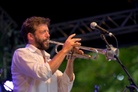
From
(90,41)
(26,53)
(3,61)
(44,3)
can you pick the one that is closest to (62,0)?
(44,3)

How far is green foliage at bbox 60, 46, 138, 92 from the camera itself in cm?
782

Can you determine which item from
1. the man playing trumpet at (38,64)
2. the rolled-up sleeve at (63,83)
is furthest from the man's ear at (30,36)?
the rolled-up sleeve at (63,83)

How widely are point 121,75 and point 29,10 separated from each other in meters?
2.50

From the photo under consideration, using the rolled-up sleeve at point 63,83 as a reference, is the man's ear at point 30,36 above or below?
above

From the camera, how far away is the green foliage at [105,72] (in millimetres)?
7815

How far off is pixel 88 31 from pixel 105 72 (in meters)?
0.96

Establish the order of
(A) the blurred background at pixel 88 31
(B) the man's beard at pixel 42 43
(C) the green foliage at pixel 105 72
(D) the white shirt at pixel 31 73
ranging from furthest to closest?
(C) the green foliage at pixel 105 72
(A) the blurred background at pixel 88 31
(B) the man's beard at pixel 42 43
(D) the white shirt at pixel 31 73

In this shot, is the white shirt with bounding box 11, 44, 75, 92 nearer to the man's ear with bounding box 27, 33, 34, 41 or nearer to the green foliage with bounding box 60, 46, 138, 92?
the man's ear with bounding box 27, 33, 34, 41

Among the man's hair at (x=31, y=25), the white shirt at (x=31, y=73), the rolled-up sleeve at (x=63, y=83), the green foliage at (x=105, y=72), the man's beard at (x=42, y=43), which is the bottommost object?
the green foliage at (x=105, y=72)

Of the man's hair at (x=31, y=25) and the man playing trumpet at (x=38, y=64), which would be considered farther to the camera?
the man's hair at (x=31, y=25)

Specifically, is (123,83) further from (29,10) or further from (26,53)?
(26,53)

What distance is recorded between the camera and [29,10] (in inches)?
327

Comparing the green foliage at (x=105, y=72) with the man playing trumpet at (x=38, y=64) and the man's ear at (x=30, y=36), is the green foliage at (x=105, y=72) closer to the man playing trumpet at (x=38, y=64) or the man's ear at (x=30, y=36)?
the man playing trumpet at (x=38, y=64)

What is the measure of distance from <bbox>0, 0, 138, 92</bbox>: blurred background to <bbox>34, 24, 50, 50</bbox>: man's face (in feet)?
12.4
